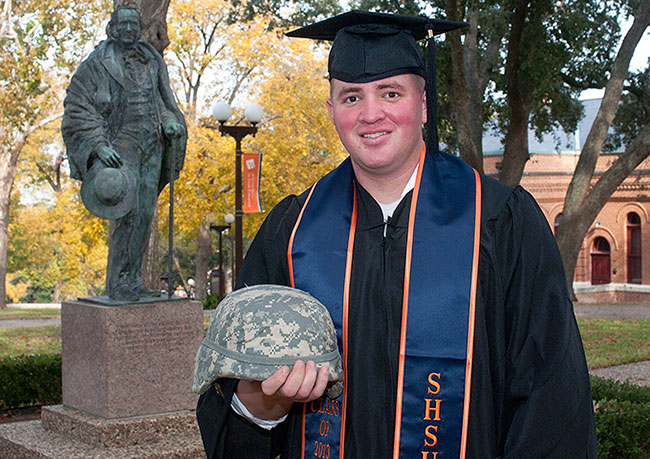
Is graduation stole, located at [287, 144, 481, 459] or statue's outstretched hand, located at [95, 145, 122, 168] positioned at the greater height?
statue's outstretched hand, located at [95, 145, 122, 168]

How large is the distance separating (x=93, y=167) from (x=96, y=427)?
2.13 meters

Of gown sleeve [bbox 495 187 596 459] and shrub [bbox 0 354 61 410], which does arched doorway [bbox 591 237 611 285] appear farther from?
gown sleeve [bbox 495 187 596 459]

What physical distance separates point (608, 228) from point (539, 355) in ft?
148

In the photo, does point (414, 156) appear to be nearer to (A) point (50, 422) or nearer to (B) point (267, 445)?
(B) point (267, 445)

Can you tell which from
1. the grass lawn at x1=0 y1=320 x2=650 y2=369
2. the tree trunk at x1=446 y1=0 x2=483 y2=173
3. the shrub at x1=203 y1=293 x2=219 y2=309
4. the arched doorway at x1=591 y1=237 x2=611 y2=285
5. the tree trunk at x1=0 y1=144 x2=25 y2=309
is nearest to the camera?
the grass lawn at x1=0 y1=320 x2=650 y2=369

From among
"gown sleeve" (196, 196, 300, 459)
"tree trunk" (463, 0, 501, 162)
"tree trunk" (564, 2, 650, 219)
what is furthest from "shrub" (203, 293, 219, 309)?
"gown sleeve" (196, 196, 300, 459)

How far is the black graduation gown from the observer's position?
2057 millimetres

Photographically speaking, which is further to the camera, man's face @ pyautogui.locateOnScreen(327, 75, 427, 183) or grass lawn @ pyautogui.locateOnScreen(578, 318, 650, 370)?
grass lawn @ pyautogui.locateOnScreen(578, 318, 650, 370)

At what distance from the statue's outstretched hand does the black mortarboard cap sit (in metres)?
4.08

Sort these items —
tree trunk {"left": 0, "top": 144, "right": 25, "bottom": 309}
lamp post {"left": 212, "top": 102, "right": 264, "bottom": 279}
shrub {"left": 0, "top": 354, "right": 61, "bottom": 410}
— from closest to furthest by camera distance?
shrub {"left": 0, "top": 354, "right": 61, "bottom": 410}, lamp post {"left": 212, "top": 102, "right": 264, "bottom": 279}, tree trunk {"left": 0, "top": 144, "right": 25, "bottom": 309}

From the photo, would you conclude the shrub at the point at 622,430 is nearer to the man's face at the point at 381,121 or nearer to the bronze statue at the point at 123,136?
the bronze statue at the point at 123,136

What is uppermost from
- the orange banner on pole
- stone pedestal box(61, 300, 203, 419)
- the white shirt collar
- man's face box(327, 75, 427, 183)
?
the orange banner on pole

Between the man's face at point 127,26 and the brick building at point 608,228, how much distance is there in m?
37.7

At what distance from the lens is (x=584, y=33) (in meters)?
20.2
